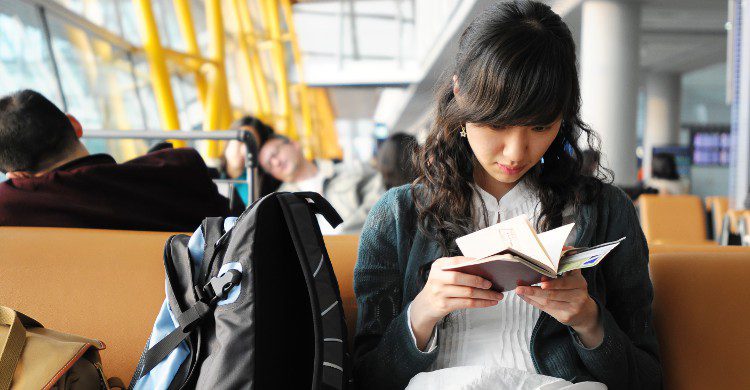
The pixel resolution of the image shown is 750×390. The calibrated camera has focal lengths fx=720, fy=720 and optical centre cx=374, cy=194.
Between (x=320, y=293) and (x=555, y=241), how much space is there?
48 centimetres

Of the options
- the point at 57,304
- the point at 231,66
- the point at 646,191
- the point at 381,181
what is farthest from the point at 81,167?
the point at 231,66

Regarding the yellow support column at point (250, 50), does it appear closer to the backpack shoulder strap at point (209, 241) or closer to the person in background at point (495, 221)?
the backpack shoulder strap at point (209, 241)

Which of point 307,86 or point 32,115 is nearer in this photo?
point 32,115

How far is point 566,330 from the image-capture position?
1518 millimetres

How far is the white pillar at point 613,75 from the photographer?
864 cm

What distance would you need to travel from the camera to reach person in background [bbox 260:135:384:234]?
15.1 feet

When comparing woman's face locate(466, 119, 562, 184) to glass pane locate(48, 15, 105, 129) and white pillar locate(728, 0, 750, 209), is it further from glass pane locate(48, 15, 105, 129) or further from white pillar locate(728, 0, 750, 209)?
glass pane locate(48, 15, 105, 129)

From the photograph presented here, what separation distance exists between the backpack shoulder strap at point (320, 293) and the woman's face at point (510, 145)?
1.25 ft

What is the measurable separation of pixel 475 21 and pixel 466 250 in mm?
556

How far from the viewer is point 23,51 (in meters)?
6.09

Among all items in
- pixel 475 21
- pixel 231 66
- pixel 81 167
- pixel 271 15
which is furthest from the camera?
pixel 271 15

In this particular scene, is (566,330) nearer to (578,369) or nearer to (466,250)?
(578,369)

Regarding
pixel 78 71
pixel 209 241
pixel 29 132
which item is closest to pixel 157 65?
pixel 78 71

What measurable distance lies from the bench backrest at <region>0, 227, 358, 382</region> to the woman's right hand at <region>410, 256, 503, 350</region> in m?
0.55
